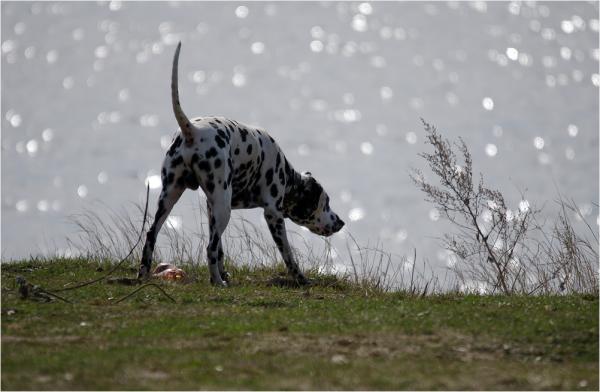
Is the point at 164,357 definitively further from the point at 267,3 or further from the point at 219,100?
the point at 267,3

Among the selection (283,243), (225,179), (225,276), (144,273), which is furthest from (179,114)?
(283,243)

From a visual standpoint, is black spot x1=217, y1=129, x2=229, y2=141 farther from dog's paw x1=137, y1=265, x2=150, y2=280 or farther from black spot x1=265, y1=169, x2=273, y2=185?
dog's paw x1=137, y1=265, x2=150, y2=280

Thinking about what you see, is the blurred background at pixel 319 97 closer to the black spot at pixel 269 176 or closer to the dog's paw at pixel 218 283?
the black spot at pixel 269 176

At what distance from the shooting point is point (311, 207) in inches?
572

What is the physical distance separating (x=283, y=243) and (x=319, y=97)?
139ft

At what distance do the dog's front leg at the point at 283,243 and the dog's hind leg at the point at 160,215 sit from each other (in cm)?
161

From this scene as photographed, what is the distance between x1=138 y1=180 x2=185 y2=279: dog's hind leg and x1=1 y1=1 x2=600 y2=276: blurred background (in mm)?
16652

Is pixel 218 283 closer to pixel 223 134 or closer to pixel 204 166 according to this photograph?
pixel 204 166

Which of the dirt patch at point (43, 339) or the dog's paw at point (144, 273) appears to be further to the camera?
the dog's paw at point (144, 273)

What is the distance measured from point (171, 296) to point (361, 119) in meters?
40.7

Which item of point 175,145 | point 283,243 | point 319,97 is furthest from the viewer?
point 319,97

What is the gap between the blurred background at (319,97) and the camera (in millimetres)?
37188

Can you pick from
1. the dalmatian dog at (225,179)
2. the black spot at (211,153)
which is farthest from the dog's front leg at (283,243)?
the black spot at (211,153)

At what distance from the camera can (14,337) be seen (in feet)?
29.7
